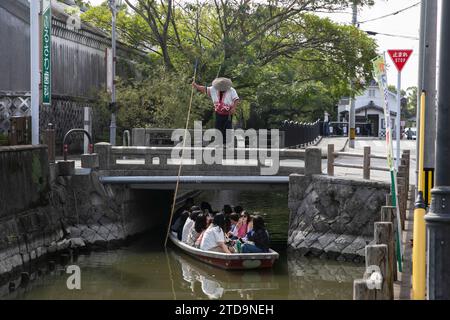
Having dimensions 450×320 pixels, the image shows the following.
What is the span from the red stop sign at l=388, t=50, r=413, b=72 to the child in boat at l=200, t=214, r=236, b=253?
495 cm

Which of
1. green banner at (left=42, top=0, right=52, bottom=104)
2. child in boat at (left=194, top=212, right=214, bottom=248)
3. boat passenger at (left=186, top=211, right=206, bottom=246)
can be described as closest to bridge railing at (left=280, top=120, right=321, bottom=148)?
green banner at (left=42, top=0, right=52, bottom=104)

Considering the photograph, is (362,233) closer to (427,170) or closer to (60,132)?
(427,170)

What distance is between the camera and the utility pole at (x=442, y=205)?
6598 millimetres

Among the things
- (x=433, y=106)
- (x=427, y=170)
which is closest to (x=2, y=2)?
(x=433, y=106)

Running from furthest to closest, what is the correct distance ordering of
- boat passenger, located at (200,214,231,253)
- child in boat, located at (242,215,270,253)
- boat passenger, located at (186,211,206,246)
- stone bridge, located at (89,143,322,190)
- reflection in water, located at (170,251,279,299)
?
stone bridge, located at (89,143,322,190)
boat passenger, located at (186,211,206,246)
boat passenger, located at (200,214,231,253)
child in boat, located at (242,215,270,253)
reflection in water, located at (170,251,279,299)

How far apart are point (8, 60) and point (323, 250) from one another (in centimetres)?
1277

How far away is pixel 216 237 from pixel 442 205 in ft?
31.9

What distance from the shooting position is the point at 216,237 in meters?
16.0

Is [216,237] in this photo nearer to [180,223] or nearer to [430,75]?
[180,223]

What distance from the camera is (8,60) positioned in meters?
23.9

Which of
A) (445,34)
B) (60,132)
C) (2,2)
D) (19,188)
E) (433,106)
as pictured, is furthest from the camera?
(60,132)

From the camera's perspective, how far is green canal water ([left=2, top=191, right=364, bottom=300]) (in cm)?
1414

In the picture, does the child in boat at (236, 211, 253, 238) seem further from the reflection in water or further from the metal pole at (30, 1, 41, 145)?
the metal pole at (30, 1, 41, 145)

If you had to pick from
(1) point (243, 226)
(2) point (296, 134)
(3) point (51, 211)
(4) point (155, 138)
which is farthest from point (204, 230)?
(2) point (296, 134)
